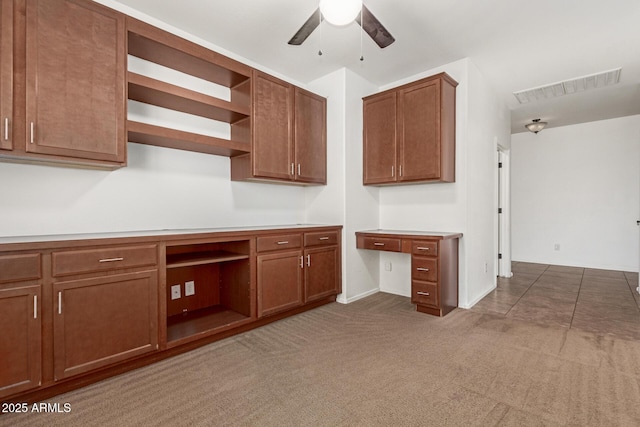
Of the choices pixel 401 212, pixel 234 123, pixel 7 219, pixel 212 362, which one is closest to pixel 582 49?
pixel 401 212

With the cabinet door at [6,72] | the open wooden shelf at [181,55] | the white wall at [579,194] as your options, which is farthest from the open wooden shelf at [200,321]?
the white wall at [579,194]

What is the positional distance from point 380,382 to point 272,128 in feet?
8.08

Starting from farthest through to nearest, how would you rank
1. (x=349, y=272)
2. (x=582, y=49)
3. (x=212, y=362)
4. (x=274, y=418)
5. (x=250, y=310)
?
(x=349, y=272) < (x=582, y=49) < (x=250, y=310) < (x=212, y=362) < (x=274, y=418)

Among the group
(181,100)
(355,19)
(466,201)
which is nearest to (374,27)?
(355,19)

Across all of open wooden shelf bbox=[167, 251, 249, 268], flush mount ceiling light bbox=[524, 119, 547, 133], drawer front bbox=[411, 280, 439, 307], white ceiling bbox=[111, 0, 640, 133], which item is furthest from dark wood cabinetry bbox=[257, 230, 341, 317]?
flush mount ceiling light bbox=[524, 119, 547, 133]

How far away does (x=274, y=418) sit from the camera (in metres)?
1.65

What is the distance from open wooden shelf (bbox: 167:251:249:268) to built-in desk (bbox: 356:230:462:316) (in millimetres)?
1678

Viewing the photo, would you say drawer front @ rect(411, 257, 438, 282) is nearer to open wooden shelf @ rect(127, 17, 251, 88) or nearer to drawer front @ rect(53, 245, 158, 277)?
drawer front @ rect(53, 245, 158, 277)

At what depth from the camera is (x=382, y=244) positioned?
3523mm

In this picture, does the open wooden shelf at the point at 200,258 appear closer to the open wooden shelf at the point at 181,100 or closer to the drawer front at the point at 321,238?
the drawer front at the point at 321,238

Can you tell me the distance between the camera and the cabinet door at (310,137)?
3482 millimetres

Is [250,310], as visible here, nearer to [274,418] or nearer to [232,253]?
[232,253]

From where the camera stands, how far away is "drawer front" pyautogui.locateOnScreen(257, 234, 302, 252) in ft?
9.46

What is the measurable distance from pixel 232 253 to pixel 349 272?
145 centimetres
